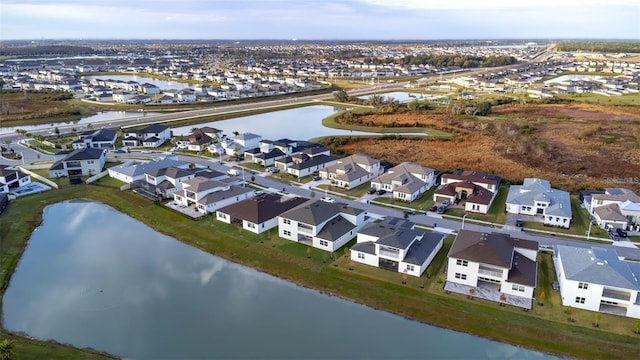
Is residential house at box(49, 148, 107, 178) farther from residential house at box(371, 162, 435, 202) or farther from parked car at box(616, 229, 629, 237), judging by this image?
parked car at box(616, 229, 629, 237)

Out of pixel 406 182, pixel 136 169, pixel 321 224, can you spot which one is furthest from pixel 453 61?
pixel 321 224

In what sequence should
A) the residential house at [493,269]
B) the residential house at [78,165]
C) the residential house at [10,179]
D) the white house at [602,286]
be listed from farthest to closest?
the residential house at [78,165]
the residential house at [10,179]
the residential house at [493,269]
the white house at [602,286]

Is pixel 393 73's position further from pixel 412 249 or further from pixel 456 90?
pixel 412 249

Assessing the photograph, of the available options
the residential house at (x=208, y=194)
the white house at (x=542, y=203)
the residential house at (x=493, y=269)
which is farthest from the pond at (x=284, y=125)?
the residential house at (x=493, y=269)

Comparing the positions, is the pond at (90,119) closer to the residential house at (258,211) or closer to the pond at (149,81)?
the pond at (149,81)

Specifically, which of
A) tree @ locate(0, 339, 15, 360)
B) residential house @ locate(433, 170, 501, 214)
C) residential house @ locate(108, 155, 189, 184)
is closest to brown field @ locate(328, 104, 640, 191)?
residential house @ locate(433, 170, 501, 214)

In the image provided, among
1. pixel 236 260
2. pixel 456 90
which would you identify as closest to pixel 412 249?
pixel 236 260

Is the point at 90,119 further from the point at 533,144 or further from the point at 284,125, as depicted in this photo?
the point at 533,144
